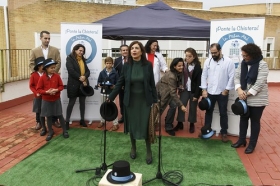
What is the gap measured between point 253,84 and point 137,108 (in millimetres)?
1857

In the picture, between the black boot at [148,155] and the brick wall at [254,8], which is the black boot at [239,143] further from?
the brick wall at [254,8]

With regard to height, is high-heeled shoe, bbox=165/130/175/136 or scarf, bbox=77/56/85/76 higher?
scarf, bbox=77/56/85/76

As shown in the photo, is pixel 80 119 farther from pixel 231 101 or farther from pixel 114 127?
pixel 231 101

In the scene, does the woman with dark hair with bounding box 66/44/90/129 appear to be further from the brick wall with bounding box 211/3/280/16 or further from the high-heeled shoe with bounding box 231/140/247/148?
the brick wall with bounding box 211/3/280/16

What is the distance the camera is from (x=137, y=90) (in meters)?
3.75

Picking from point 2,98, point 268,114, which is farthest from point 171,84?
point 2,98

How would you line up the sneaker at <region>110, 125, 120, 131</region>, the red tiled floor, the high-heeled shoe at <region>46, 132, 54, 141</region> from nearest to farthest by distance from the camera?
the red tiled floor < the high-heeled shoe at <region>46, 132, 54, 141</region> < the sneaker at <region>110, 125, 120, 131</region>

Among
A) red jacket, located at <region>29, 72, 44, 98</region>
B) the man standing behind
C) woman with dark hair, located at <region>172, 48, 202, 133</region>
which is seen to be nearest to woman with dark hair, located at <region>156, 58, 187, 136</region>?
woman with dark hair, located at <region>172, 48, 202, 133</region>

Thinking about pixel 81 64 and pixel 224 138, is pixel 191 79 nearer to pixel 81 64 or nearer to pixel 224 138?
pixel 224 138

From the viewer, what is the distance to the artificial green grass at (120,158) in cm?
350

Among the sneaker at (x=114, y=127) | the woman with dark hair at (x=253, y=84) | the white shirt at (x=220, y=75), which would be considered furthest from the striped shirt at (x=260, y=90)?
the sneaker at (x=114, y=127)

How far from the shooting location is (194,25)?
240 inches

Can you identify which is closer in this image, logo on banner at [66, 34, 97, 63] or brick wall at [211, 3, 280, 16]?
logo on banner at [66, 34, 97, 63]

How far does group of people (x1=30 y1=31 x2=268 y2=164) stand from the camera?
3775 millimetres
